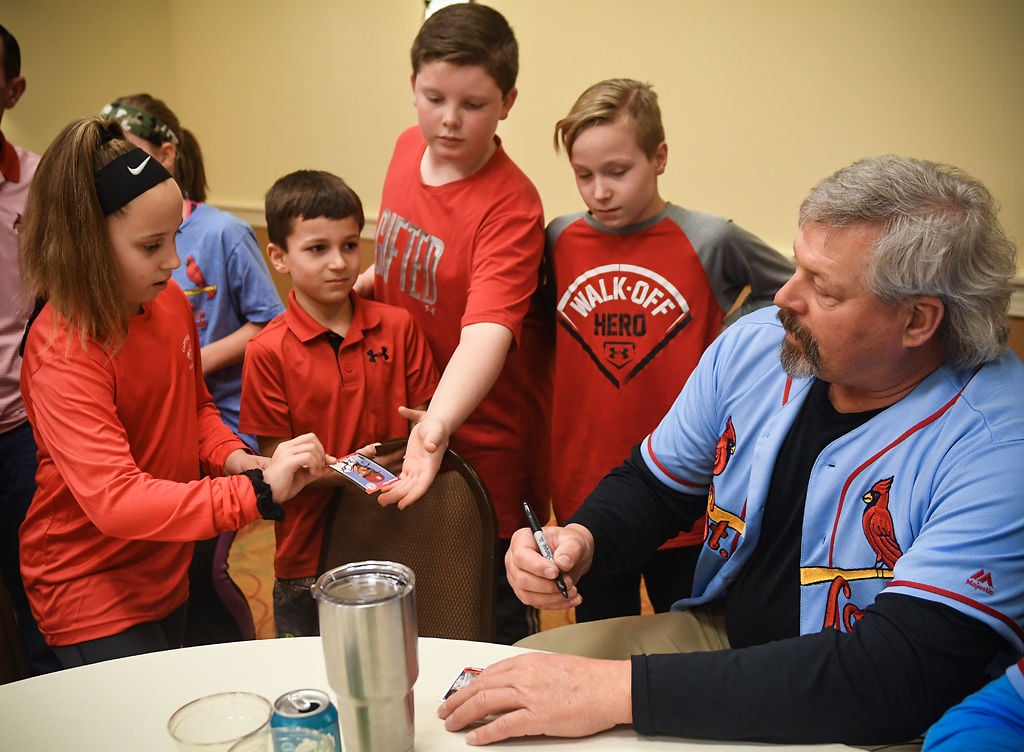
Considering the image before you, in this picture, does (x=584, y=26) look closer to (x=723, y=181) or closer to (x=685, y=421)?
(x=723, y=181)

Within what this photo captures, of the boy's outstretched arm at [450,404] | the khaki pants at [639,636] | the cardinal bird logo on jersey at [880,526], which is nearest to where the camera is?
the cardinal bird logo on jersey at [880,526]

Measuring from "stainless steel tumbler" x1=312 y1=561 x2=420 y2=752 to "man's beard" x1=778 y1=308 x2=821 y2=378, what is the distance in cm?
85

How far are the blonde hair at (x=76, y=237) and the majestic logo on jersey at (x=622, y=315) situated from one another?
3.70ft

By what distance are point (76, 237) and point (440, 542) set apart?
0.96 meters

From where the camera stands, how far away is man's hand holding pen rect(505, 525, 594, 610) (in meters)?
1.48

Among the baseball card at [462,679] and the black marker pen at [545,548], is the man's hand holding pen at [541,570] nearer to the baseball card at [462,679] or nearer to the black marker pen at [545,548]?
the black marker pen at [545,548]

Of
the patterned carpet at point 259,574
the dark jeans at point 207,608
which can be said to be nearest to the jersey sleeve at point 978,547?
the dark jeans at point 207,608

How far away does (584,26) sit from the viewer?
13.1 feet

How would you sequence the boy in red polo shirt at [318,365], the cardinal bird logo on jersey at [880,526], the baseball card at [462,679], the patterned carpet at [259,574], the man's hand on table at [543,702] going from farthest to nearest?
the patterned carpet at [259,574] → the boy in red polo shirt at [318,365] → the cardinal bird logo on jersey at [880,526] → the baseball card at [462,679] → the man's hand on table at [543,702]

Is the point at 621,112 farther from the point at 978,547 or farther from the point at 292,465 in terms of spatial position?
the point at 978,547

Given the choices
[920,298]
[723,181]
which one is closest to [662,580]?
[920,298]

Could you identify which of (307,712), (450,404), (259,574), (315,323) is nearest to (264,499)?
(450,404)

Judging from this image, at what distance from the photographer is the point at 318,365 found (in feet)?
7.18

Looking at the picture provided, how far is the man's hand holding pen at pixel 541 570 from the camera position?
1.48 metres
